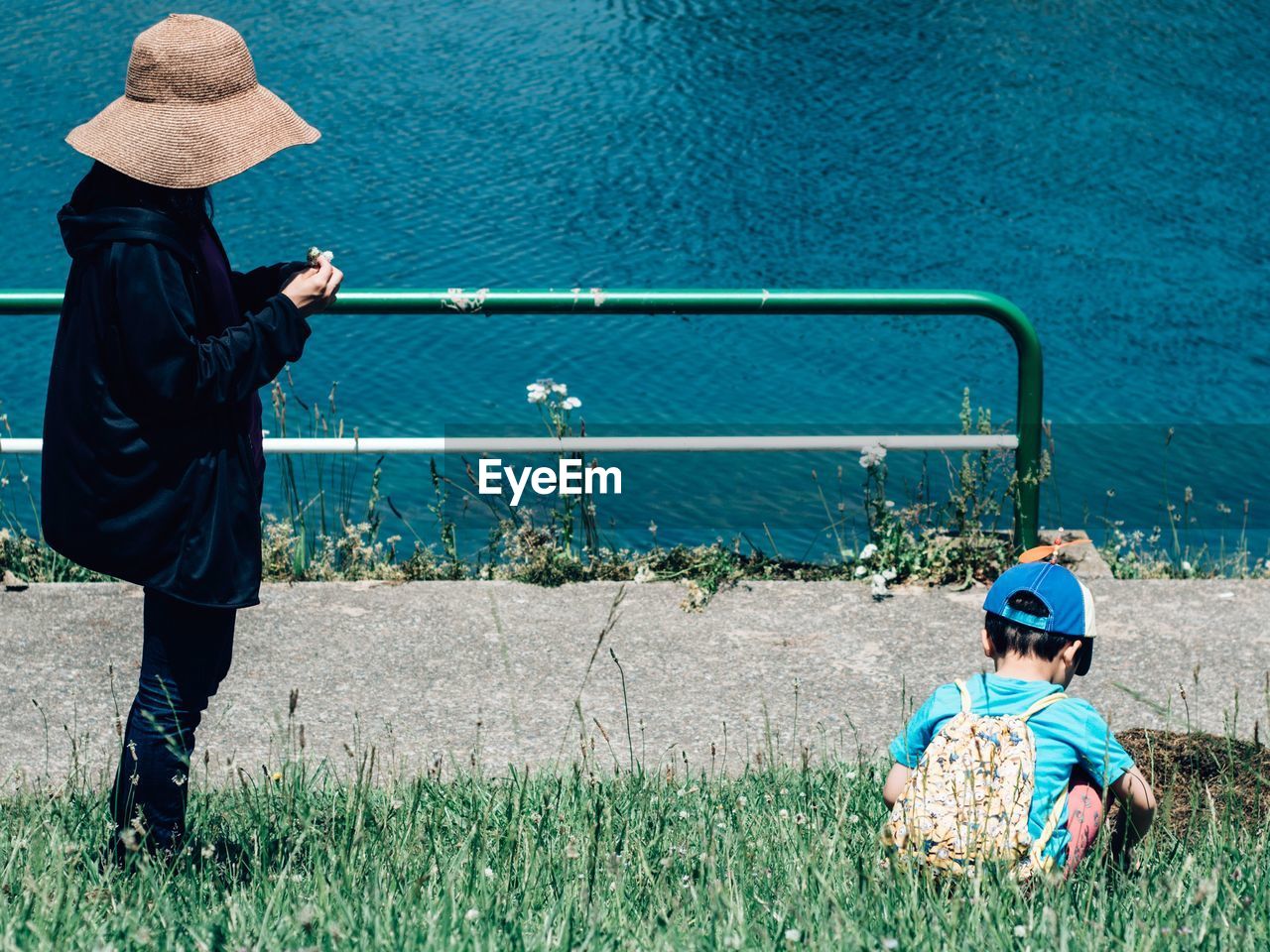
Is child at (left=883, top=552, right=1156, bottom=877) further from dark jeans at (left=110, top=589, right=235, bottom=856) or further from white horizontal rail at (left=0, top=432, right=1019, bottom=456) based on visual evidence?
white horizontal rail at (left=0, top=432, right=1019, bottom=456)

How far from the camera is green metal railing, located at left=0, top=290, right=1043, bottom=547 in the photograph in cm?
513

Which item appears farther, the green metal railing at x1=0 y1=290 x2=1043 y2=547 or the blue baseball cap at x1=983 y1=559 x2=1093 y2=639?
the green metal railing at x1=0 y1=290 x2=1043 y2=547

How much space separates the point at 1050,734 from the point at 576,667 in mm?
1974

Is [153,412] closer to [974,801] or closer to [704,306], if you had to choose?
[974,801]

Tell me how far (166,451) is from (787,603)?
2609mm

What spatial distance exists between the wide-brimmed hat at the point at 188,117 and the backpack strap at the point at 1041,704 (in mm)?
1806

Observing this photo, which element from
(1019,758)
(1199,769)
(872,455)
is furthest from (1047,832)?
(872,455)

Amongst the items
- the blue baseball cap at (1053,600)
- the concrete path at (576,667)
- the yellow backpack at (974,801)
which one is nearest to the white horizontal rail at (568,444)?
the concrete path at (576,667)

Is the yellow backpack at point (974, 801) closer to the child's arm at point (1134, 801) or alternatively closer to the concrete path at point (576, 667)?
the child's arm at point (1134, 801)

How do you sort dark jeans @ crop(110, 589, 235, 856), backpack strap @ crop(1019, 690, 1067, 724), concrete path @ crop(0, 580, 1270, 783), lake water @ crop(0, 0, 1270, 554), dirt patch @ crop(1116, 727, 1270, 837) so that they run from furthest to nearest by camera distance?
1. lake water @ crop(0, 0, 1270, 554)
2. concrete path @ crop(0, 580, 1270, 783)
3. dirt patch @ crop(1116, 727, 1270, 837)
4. dark jeans @ crop(110, 589, 235, 856)
5. backpack strap @ crop(1019, 690, 1067, 724)

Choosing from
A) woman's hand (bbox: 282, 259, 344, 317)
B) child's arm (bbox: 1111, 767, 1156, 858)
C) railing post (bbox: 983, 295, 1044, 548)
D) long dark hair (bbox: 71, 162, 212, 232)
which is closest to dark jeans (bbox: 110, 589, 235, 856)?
woman's hand (bbox: 282, 259, 344, 317)

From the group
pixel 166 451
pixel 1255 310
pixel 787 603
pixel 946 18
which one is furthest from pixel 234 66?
pixel 946 18

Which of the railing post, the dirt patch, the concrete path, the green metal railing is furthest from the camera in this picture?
the railing post

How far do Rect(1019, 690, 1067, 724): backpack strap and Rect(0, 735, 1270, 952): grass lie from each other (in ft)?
0.98
